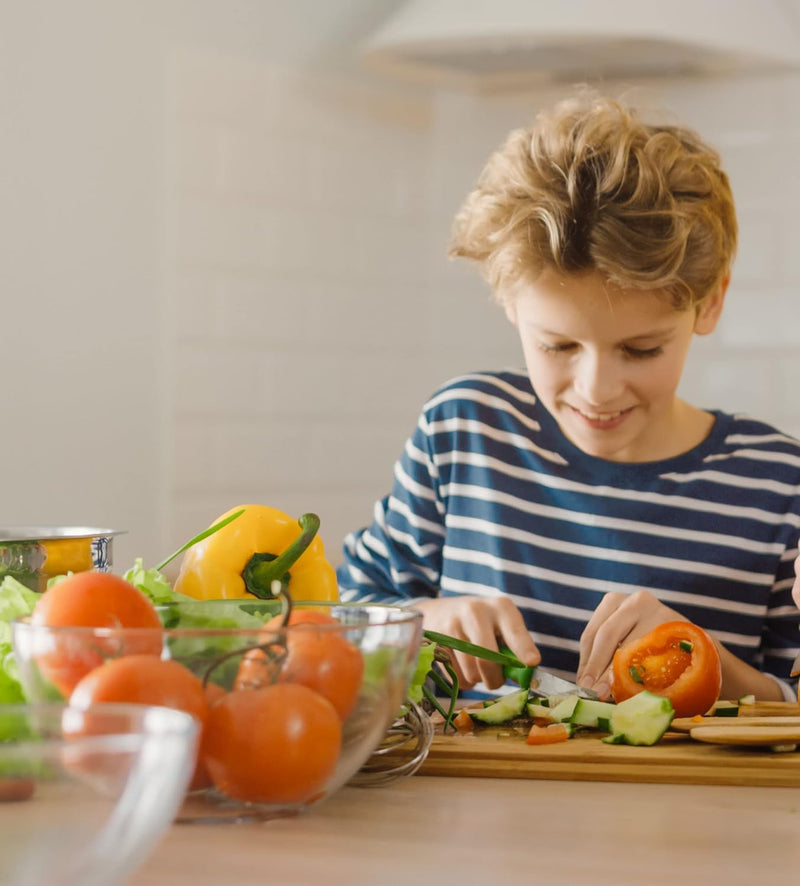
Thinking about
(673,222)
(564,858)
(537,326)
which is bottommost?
(564,858)

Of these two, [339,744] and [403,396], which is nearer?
[339,744]

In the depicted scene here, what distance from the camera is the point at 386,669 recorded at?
664 millimetres

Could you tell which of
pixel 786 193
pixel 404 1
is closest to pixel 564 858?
pixel 786 193

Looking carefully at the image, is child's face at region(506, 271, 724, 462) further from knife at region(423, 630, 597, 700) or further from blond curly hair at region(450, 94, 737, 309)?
knife at region(423, 630, 597, 700)

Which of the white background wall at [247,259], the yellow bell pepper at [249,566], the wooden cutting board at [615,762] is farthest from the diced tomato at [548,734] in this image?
the white background wall at [247,259]

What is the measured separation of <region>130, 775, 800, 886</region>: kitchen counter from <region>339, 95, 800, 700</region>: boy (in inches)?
13.3

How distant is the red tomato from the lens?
58 centimetres

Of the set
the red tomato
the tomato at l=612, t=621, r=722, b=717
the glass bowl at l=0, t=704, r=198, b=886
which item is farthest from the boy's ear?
the glass bowl at l=0, t=704, r=198, b=886

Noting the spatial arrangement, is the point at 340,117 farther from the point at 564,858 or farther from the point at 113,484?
the point at 564,858

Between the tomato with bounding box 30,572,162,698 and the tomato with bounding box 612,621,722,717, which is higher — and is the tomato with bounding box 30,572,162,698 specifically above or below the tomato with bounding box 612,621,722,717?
above

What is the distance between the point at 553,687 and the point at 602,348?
43 centimetres

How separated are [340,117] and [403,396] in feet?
1.92

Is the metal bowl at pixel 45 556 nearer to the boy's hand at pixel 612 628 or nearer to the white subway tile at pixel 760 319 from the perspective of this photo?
the boy's hand at pixel 612 628

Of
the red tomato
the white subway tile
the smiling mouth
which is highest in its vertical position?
the white subway tile
